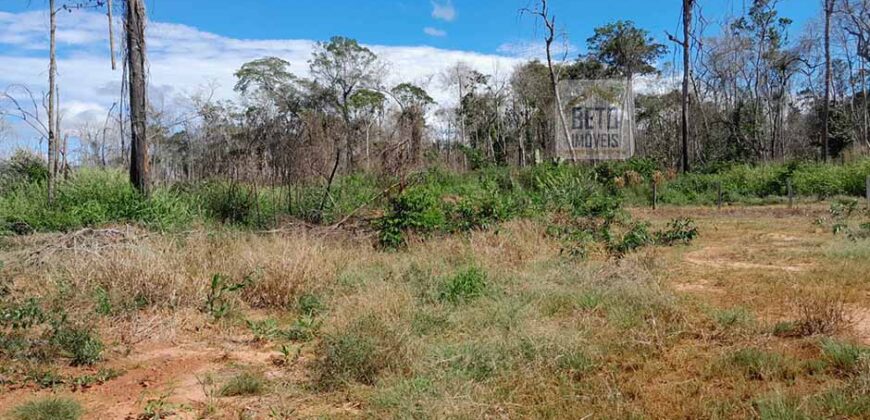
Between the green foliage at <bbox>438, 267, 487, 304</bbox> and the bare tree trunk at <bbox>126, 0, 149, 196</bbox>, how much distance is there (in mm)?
6149

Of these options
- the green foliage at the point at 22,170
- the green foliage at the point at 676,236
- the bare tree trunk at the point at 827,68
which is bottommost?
the green foliage at the point at 676,236

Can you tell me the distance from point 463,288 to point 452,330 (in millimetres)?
908

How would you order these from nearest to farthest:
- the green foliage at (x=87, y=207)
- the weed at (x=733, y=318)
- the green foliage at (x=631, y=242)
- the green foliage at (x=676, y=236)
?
the weed at (x=733, y=318) < the green foliage at (x=631, y=242) < the green foliage at (x=87, y=207) < the green foliage at (x=676, y=236)

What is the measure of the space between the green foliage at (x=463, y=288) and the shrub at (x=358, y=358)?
1329 millimetres

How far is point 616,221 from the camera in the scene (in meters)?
8.96

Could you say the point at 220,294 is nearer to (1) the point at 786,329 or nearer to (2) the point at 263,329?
(2) the point at 263,329

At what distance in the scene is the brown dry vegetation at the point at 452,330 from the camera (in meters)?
3.25

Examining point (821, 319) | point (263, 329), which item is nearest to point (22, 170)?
point (263, 329)

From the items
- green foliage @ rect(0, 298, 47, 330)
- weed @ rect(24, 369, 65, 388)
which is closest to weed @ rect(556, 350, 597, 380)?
weed @ rect(24, 369, 65, 388)

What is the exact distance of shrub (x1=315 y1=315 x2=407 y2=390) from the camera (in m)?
3.61

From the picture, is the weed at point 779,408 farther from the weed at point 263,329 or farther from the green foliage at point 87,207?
the green foliage at point 87,207

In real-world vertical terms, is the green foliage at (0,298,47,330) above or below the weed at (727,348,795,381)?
above

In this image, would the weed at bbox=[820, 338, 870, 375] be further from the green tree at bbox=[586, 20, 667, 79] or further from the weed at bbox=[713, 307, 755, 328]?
the green tree at bbox=[586, 20, 667, 79]

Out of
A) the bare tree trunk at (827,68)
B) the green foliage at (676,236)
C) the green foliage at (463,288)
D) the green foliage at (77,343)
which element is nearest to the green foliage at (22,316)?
the green foliage at (77,343)
